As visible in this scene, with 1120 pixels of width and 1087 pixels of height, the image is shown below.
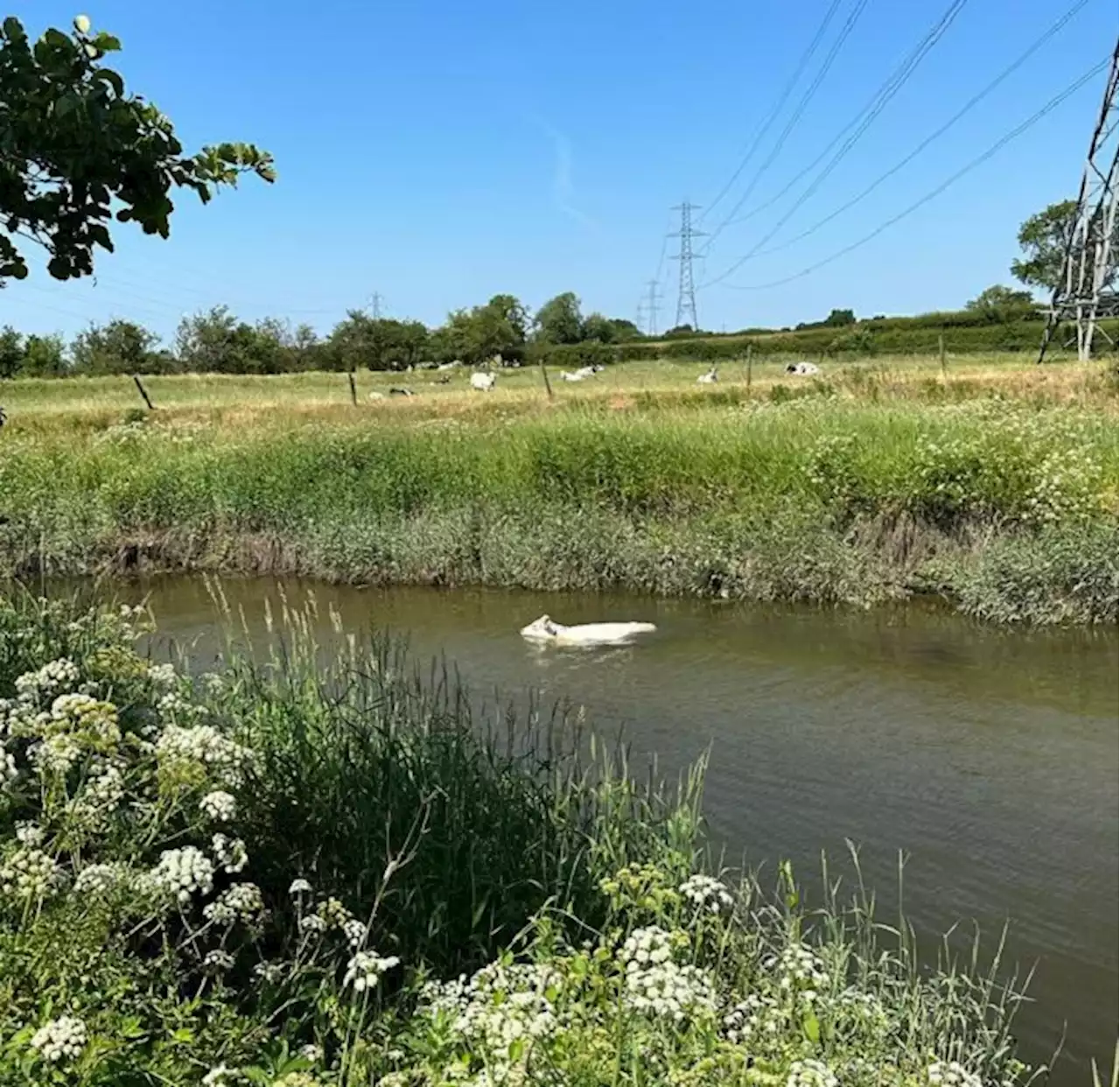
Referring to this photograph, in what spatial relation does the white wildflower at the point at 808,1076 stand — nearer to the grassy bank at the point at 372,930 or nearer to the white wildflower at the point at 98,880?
the grassy bank at the point at 372,930

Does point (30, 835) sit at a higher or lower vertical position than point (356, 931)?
higher

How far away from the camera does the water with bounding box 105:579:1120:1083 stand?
17.4ft

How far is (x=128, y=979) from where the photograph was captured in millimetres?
2576

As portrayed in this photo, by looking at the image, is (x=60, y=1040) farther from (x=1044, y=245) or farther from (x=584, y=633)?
(x=1044, y=245)

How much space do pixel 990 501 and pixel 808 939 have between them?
8.70 metres

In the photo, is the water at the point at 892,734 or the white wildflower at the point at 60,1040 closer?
the white wildflower at the point at 60,1040

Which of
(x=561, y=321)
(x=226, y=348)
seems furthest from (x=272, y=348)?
(x=561, y=321)

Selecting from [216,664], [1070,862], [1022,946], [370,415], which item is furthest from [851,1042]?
[370,415]

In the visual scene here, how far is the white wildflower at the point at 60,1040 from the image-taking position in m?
1.98

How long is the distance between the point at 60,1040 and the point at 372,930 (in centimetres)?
184

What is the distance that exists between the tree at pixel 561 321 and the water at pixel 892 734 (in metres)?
73.3

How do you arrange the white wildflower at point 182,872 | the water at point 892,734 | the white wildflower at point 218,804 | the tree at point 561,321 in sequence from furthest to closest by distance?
the tree at point 561,321, the water at point 892,734, the white wildflower at point 218,804, the white wildflower at point 182,872

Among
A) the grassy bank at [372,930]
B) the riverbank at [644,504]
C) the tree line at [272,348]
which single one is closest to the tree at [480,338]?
the tree line at [272,348]

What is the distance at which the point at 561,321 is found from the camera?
87688mm
